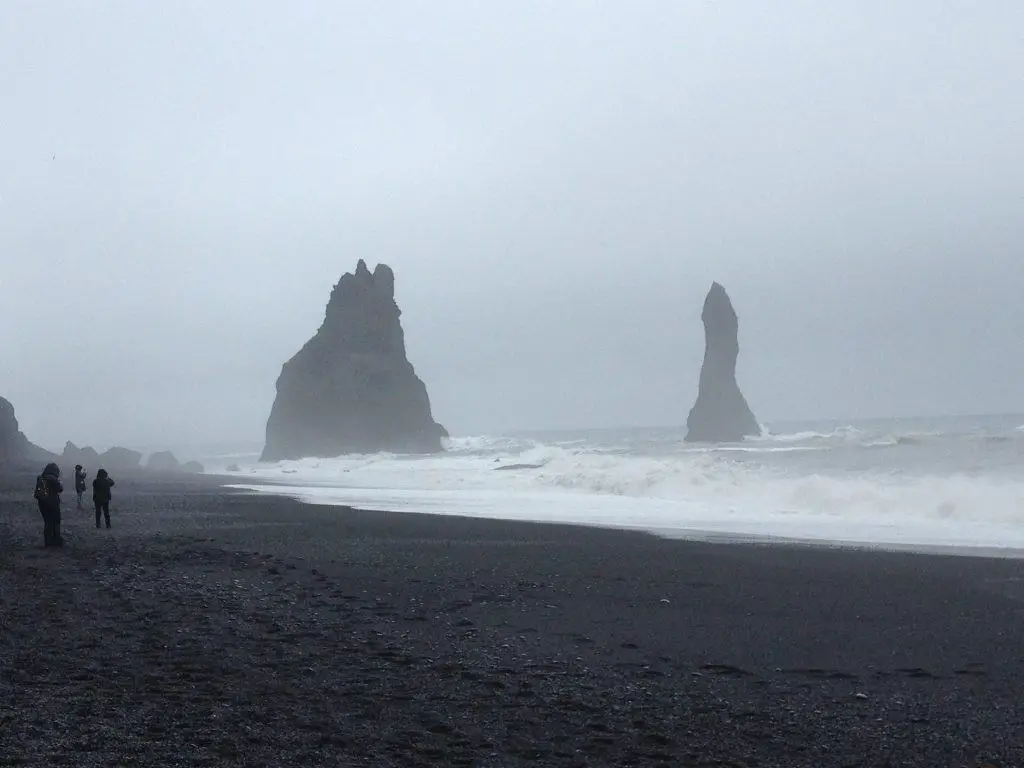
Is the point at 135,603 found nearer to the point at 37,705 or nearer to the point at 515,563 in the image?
the point at 37,705

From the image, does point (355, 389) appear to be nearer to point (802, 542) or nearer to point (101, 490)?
point (101, 490)

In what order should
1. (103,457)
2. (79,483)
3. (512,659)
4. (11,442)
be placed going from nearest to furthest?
(512,659), (79,483), (11,442), (103,457)

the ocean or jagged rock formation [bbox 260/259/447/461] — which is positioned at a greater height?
jagged rock formation [bbox 260/259/447/461]

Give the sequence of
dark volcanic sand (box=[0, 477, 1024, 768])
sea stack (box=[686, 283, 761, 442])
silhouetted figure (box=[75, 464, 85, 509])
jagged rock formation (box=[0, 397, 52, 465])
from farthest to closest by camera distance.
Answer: sea stack (box=[686, 283, 761, 442]) < jagged rock formation (box=[0, 397, 52, 465]) < silhouetted figure (box=[75, 464, 85, 509]) < dark volcanic sand (box=[0, 477, 1024, 768])

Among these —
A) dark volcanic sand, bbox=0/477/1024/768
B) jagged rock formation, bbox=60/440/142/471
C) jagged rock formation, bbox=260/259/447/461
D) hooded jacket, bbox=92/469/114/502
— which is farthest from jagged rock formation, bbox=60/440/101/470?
dark volcanic sand, bbox=0/477/1024/768

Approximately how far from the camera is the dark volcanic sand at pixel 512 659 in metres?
6.26

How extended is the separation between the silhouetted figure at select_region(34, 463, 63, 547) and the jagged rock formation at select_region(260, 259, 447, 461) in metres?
81.2

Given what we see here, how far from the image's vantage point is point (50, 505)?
17.3 m

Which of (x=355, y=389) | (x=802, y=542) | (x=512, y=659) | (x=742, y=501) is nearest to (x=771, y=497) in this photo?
(x=742, y=501)

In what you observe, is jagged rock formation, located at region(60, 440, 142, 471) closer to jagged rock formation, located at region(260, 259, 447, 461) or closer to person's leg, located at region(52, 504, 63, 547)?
jagged rock formation, located at region(260, 259, 447, 461)

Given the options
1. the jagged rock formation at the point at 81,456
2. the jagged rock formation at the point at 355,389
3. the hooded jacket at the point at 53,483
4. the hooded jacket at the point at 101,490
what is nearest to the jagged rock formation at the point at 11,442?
the jagged rock formation at the point at 81,456

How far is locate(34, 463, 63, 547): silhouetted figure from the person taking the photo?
17.3 m

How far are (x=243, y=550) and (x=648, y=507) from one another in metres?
13.9

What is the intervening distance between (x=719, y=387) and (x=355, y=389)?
4526cm
